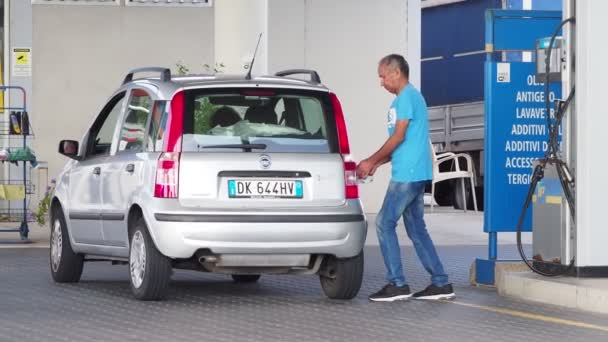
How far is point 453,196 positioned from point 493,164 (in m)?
14.6

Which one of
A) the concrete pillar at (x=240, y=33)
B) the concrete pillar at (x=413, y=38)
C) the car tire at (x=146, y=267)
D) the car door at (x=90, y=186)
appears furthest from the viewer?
the concrete pillar at (x=413, y=38)

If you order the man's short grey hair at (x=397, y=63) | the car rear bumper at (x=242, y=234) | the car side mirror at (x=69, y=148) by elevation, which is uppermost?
the man's short grey hair at (x=397, y=63)

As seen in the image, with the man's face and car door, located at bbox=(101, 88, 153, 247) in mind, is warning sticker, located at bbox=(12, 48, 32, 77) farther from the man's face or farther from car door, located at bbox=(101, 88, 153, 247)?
the man's face

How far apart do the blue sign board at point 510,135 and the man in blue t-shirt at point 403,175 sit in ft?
3.63

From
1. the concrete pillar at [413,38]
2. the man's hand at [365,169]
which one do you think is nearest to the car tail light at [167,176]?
the man's hand at [365,169]

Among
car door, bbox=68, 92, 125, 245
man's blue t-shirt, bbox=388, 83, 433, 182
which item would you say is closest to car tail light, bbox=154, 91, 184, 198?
car door, bbox=68, 92, 125, 245

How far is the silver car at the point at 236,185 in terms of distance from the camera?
10703 mm

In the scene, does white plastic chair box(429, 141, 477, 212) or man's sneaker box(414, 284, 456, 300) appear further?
white plastic chair box(429, 141, 477, 212)

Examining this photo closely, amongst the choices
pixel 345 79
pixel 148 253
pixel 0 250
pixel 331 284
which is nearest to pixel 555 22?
pixel 331 284

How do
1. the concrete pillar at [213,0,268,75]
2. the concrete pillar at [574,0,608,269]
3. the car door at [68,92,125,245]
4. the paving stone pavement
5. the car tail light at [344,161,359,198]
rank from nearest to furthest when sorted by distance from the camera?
the paving stone pavement
the car tail light at [344,161,359,198]
the concrete pillar at [574,0,608,269]
the car door at [68,92,125,245]
the concrete pillar at [213,0,268,75]

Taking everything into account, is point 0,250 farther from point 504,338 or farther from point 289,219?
point 504,338

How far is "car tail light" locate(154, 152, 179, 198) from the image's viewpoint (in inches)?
422

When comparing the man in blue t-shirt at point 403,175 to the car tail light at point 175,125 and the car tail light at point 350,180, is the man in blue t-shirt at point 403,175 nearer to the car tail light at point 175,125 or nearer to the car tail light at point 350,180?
the car tail light at point 350,180

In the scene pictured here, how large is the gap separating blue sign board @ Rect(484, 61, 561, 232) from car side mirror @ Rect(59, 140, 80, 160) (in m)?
3.27
